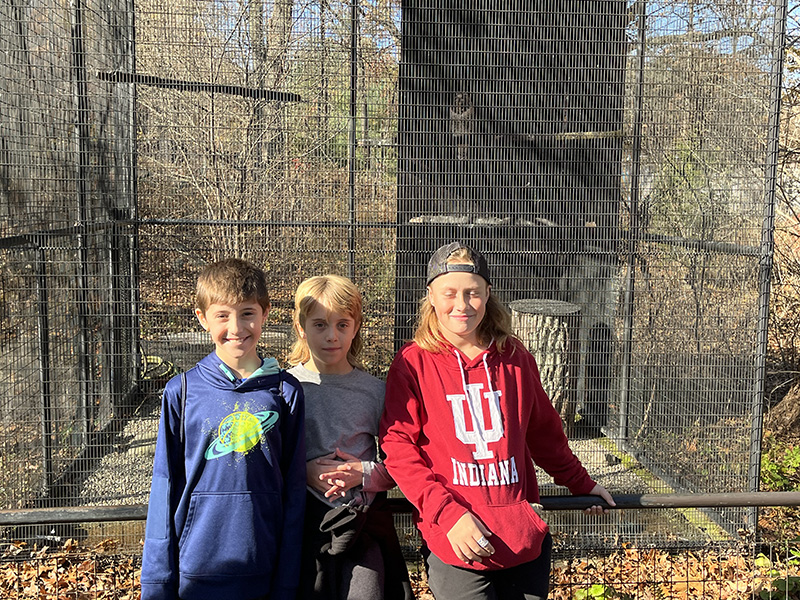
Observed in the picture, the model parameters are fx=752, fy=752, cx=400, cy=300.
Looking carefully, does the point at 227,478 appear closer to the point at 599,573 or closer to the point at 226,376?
the point at 226,376

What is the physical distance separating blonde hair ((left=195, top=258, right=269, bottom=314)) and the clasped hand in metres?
0.48

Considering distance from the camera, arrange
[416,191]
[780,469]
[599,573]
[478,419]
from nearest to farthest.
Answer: [478,419] → [599,573] → [416,191] → [780,469]

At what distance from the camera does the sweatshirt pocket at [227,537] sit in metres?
1.96

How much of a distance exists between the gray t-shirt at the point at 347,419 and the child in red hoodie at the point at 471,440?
6cm

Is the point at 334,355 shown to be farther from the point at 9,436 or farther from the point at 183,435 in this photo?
the point at 9,436

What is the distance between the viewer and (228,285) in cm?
206

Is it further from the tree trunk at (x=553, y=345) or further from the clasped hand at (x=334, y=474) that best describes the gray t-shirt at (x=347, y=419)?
the tree trunk at (x=553, y=345)

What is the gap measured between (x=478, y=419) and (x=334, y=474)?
1.46 feet

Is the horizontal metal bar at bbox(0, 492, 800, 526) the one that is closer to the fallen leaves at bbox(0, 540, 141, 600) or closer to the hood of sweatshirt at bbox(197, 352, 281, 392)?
the hood of sweatshirt at bbox(197, 352, 281, 392)

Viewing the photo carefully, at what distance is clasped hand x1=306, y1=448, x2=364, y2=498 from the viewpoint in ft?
6.77

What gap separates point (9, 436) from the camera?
4.42 m

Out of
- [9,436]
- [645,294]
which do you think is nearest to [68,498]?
[9,436]

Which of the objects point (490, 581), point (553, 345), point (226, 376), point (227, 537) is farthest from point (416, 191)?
point (227, 537)

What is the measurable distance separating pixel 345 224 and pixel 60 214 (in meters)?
1.90
